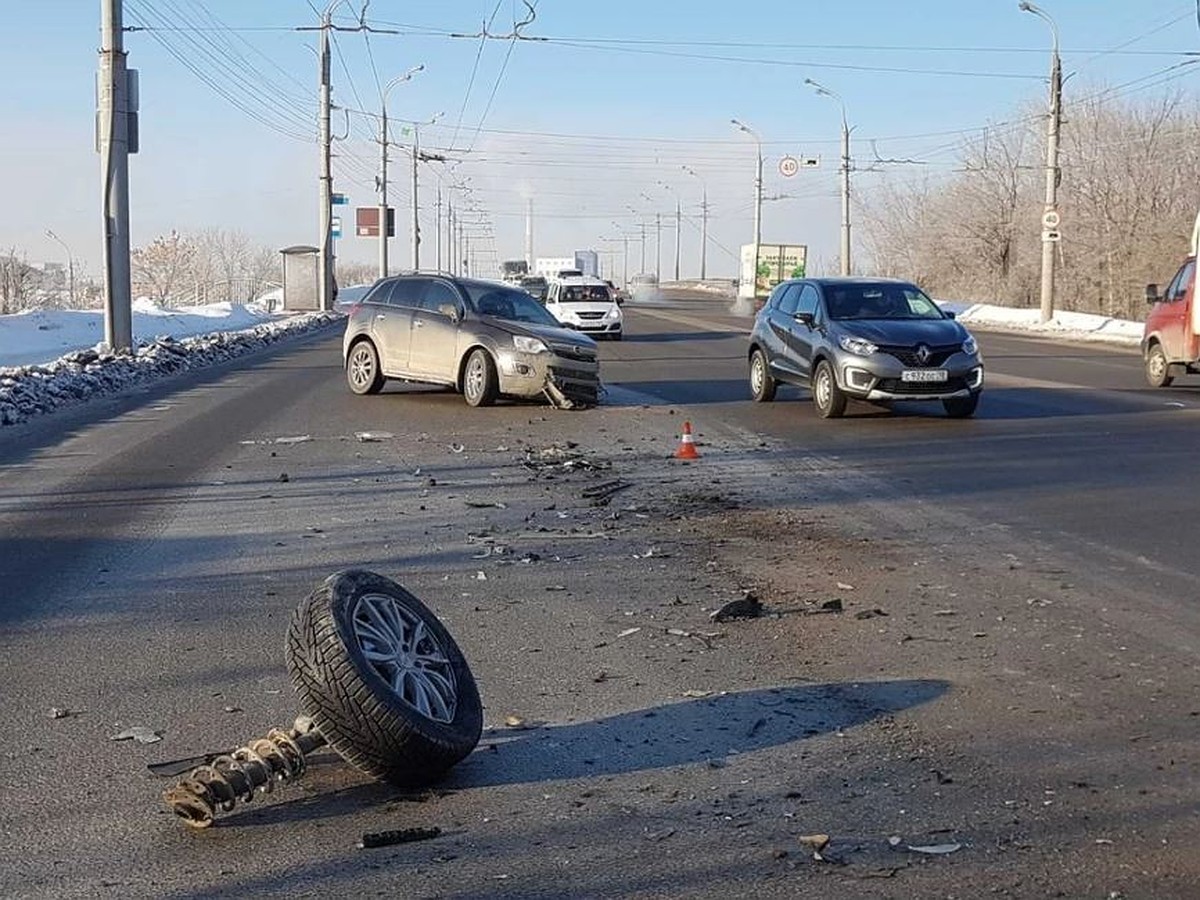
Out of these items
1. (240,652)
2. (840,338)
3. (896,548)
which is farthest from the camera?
(840,338)

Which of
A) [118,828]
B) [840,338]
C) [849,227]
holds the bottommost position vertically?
[118,828]

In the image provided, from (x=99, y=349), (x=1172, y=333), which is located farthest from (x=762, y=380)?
(x=99, y=349)

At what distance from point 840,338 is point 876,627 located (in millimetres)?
9809

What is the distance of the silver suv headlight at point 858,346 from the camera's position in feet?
53.0

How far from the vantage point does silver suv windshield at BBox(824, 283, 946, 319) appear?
17.3 meters

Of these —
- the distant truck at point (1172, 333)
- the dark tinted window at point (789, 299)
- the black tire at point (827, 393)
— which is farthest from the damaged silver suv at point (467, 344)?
the distant truck at point (1172, 333)

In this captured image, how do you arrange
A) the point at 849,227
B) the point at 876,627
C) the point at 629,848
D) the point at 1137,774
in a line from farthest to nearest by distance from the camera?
the point at 849,227, the point at 876,627, the point at 1137,774, the point at 629,848

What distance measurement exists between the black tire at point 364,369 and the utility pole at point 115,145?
7.04 meters

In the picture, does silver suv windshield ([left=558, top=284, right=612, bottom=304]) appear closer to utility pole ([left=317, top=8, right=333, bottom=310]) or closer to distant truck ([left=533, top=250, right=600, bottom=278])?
utility pole ([left=317, top=8, right=333, bottom=310])

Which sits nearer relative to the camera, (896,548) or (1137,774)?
(1137,774)

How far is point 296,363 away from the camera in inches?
1117

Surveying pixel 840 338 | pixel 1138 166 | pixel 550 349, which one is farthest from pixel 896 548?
pixel 1138 166

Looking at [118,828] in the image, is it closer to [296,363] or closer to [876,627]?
[876,627]

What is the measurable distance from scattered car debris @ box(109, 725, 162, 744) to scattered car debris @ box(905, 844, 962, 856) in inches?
108
